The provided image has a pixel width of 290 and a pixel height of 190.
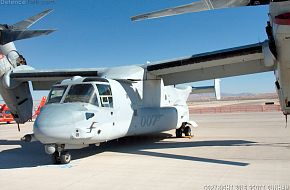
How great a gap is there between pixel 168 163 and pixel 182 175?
Answer: 1.42m

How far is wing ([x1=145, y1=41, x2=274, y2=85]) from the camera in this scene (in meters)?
10.6

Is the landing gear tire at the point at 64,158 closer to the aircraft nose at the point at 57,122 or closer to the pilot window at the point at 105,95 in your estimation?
the aircraft nose at the point at 57,122

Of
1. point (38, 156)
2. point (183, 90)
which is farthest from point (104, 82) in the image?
point (183, 90)

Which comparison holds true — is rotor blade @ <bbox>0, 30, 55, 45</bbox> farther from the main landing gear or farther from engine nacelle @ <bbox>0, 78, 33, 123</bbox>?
the main landing gear

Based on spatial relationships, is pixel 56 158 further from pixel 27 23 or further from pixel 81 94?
pixel 27 23

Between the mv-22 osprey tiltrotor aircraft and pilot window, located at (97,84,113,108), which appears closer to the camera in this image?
the mv-22 osprey tiltrotor aircraft

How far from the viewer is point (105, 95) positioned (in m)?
10.0

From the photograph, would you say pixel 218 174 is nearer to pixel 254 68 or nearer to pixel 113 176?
pixel 113 176

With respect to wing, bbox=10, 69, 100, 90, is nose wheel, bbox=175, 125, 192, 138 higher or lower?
lower

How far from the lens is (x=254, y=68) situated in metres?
12.2

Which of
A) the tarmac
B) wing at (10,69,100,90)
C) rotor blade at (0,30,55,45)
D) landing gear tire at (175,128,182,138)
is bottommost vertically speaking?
the tarmac

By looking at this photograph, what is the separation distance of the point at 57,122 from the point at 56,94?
1.57 m

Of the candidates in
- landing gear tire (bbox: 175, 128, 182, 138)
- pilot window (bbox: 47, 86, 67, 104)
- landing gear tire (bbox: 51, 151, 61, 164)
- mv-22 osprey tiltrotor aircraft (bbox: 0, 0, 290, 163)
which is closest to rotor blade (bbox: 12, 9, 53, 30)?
mv-22 osprey tiltrotor aircraft (bbox: 0, 0, 290, 163)

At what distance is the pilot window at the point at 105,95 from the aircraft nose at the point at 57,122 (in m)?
1.17
